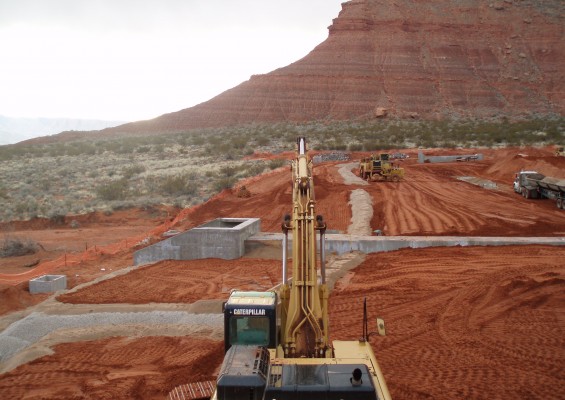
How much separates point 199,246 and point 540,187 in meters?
19.3

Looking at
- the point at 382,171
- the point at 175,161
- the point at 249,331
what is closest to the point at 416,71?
the point at 175,161

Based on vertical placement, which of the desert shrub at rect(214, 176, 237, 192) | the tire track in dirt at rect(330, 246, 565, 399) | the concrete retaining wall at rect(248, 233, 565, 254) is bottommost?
the tire track in dirt at rect(330, 246, 565, 399)

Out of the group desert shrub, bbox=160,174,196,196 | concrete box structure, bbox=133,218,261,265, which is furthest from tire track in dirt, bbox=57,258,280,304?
desert shrub, bbox=160,174,196,196

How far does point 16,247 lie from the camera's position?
935 inches

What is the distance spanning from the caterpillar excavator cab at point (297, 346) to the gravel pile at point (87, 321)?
5536 millimetres

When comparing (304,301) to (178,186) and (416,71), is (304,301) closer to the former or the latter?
(178,186)

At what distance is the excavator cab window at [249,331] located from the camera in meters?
7.36

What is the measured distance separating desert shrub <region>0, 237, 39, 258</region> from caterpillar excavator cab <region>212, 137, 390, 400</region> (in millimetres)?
18501

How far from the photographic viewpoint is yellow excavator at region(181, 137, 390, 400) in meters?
5.48

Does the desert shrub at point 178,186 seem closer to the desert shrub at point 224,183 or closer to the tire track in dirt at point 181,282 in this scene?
the desert shrub at point 224,183

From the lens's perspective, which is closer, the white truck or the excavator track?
the excavator track

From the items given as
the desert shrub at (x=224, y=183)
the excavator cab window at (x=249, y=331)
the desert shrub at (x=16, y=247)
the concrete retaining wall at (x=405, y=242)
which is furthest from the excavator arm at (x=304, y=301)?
the desert shrub at (x=224, y=183)

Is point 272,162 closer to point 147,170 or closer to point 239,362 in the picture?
point 147,170

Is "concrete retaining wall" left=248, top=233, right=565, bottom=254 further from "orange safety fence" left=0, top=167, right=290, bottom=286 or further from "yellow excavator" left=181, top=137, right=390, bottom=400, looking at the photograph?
"yellow excavator" left=181, top=137, right=390, bottom=400
